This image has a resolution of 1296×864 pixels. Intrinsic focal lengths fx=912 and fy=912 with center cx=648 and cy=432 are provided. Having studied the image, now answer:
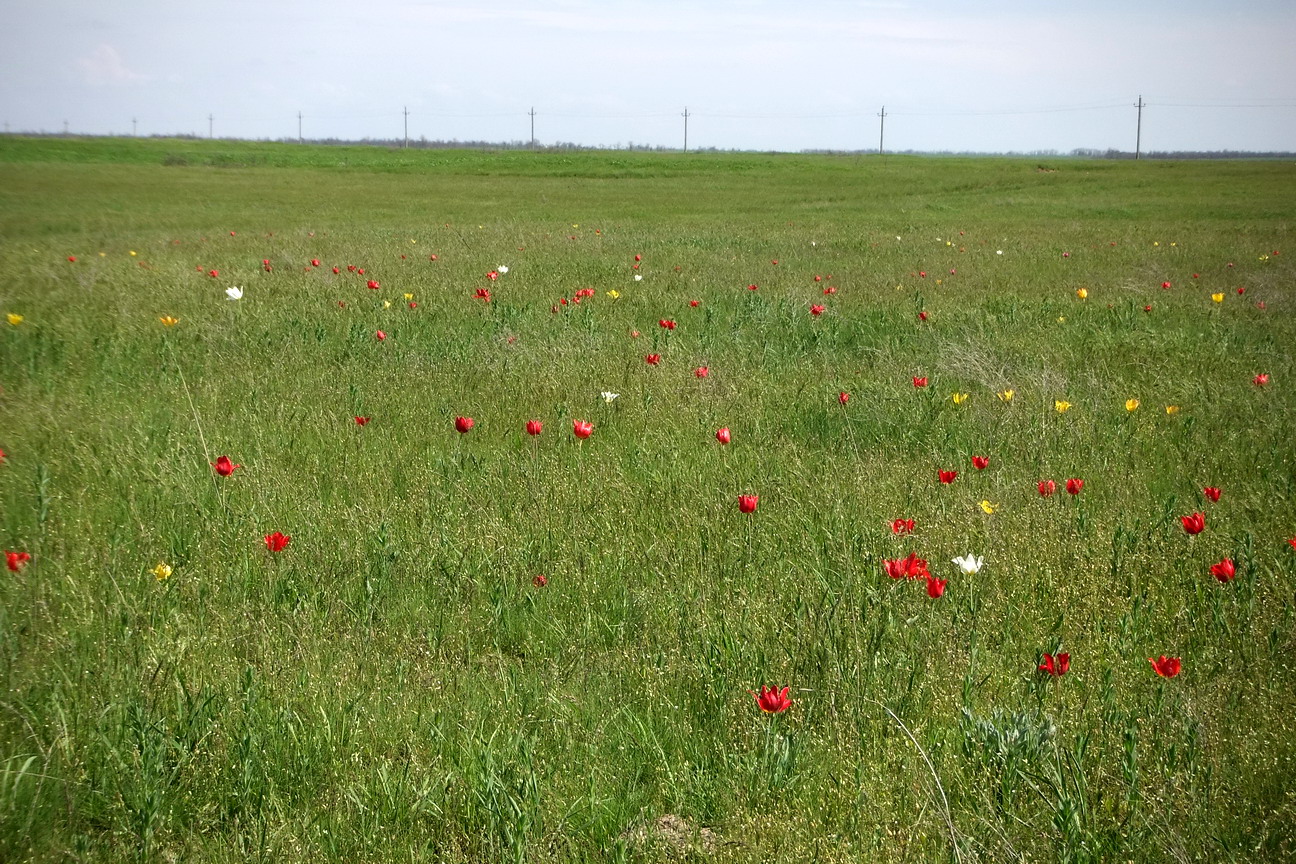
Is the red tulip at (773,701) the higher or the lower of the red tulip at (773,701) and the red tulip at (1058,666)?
the lower

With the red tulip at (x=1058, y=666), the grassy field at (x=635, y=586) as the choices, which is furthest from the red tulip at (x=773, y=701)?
the red tulip at (x=1058, y=666)

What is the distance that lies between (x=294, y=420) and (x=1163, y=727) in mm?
4226

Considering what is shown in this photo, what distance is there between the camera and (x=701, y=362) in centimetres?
629

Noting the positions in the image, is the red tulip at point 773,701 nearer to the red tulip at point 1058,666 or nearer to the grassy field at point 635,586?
the grassy field at point 635,586

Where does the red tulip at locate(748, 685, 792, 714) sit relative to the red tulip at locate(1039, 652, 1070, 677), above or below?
below

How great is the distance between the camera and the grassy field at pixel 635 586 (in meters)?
2.07

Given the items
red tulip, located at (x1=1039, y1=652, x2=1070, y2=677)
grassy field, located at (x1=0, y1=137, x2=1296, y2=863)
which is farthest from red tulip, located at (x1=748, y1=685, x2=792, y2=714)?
red tulip, located at (x1=1039, y1=652, x2=1070, y2=677)

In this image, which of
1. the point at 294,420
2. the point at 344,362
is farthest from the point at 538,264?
the point at 294,420

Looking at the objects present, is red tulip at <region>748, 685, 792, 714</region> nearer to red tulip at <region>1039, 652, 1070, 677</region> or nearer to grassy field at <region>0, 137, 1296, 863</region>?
grassy field at <region>0, 137, 1296, 863</region>

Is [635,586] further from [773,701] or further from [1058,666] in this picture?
[1058,666]

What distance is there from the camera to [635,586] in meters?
3.23

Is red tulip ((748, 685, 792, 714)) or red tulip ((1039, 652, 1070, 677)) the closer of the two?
red tulip ((748, 685, 792, 714))

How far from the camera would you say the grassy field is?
2072 millimetres

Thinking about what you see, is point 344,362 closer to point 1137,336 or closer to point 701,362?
point 701,362
